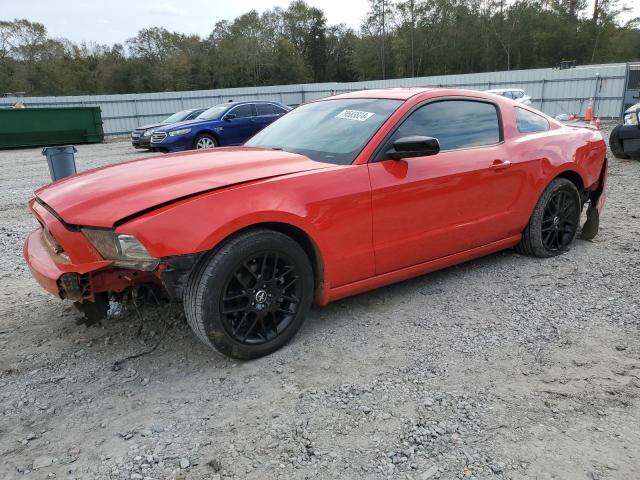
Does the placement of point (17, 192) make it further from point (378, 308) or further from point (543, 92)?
point (543, 92)

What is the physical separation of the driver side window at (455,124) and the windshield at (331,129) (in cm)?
17

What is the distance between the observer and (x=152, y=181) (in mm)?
2844

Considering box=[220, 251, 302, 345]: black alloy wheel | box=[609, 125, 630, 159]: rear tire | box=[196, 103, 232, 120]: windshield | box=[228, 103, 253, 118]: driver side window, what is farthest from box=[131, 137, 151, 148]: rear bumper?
box=[220, 251, 302, 345]: black alloy wheel

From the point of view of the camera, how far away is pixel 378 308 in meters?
3.63

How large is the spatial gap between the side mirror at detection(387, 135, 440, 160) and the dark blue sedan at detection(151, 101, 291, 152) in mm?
10348

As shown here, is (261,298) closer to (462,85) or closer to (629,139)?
(629,139)

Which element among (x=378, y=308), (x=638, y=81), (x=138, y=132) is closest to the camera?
(x=378, y=308)

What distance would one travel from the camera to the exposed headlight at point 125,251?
8.29 feet

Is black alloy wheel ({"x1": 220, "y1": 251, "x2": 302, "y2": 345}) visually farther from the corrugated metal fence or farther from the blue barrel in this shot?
the corrugated metal fence

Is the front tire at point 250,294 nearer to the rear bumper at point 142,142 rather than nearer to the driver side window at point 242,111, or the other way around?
the driver side window at point 242,111

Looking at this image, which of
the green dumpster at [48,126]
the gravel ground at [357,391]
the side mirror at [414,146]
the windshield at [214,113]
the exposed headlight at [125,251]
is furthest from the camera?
the green dumpster at [48,126]

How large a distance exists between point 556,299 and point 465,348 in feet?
3.60

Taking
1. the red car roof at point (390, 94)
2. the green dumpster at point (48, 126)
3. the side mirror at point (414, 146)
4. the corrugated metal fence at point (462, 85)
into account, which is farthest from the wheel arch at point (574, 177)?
the green dumpster at point (48, 126)

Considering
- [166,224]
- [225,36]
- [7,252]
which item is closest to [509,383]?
[166,224]
